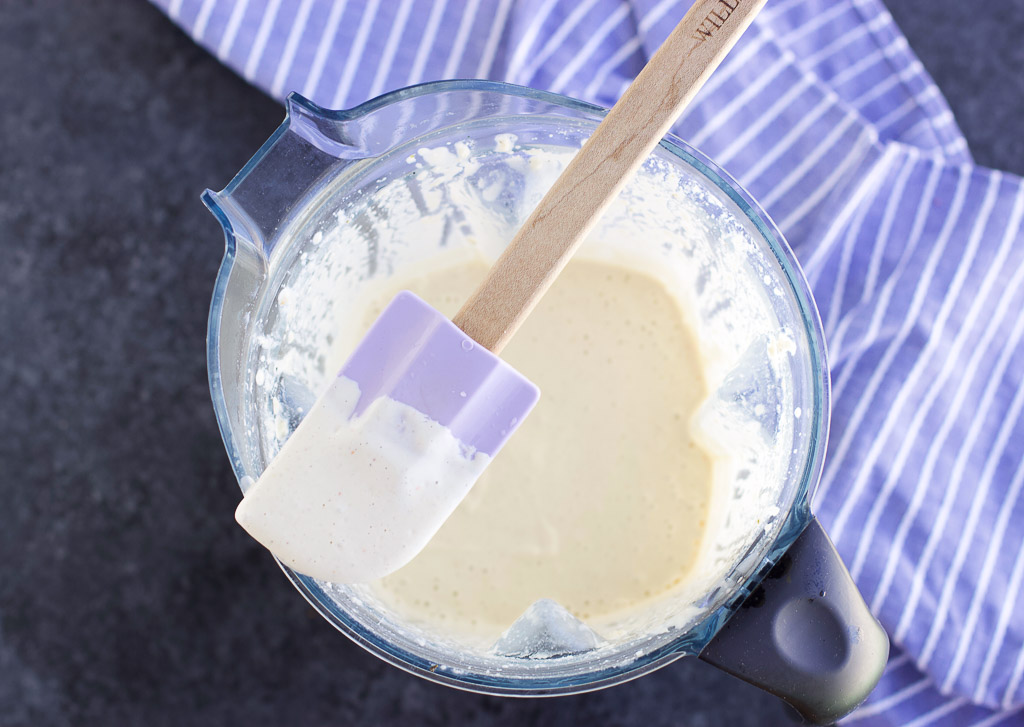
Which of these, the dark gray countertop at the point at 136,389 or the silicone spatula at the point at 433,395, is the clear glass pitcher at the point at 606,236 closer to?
the silicone spatula at the point at 433,395

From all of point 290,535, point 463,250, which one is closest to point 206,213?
point 463,250

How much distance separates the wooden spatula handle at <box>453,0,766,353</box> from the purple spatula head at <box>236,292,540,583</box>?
0.15ft

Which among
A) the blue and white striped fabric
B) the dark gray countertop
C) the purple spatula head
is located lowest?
the dark gray countertop

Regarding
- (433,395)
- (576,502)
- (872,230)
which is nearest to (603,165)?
(433,395)

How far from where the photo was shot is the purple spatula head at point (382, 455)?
2.10 ft

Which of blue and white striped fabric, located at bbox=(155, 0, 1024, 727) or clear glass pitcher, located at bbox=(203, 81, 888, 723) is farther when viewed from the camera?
blue and white striped fabric, located at bbox=(155, 0, 1024, 727)

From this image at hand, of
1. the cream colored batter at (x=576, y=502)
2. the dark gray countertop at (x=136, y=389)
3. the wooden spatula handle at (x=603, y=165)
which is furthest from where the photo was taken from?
the dark gray countertop at (x=136, y=389)

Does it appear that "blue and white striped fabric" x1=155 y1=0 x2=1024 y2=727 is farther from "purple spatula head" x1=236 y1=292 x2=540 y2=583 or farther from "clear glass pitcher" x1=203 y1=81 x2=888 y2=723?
"purple spatula head" x1=236 y1=292 x2=540 y2=583

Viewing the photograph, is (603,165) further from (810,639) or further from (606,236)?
(810,639)

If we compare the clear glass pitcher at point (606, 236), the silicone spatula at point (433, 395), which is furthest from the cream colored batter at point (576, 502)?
the silicone spatula at point (433, 395)

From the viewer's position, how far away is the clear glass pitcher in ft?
2.11

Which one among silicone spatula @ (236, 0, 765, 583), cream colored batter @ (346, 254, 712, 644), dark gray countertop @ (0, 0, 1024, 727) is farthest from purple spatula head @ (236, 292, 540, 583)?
dark gray countertop @ (0, 0, 1024, 727)

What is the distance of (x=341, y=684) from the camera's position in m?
1.01

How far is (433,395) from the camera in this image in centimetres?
64
